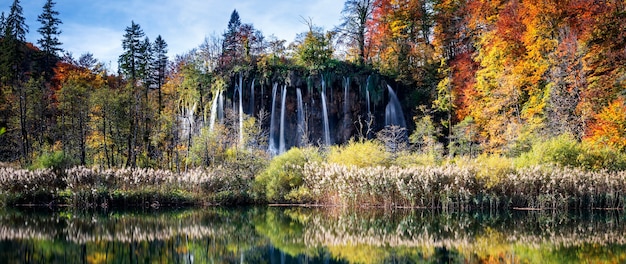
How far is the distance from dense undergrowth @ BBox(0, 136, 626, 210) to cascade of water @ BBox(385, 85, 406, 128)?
49.0 feet

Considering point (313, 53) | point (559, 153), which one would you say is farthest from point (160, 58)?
point (559, 153)

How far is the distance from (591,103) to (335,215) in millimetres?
14757

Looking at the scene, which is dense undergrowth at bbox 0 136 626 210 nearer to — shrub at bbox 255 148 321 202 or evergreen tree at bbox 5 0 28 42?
shrub at bbox 255 148 321 202

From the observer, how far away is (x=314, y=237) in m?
10.8

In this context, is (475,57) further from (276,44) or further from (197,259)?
(197,259)

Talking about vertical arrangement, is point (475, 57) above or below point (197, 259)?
above

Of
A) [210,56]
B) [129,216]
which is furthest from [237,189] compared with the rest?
[210,56]

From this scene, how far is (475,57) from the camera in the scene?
33.8 m

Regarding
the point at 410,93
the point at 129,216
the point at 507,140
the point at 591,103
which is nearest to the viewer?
the point at 129,216

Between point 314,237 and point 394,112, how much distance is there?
25.1 m

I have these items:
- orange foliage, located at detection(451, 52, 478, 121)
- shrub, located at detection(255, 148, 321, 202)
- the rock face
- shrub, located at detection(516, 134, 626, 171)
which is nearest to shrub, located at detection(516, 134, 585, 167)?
shrub, located at detection(516, 134, 626, 171)

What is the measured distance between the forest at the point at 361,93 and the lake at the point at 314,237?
5.24 meters

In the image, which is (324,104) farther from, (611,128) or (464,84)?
(611,128)

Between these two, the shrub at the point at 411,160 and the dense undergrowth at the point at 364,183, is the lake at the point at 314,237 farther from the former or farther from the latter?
the shrub at the point at 411,160
